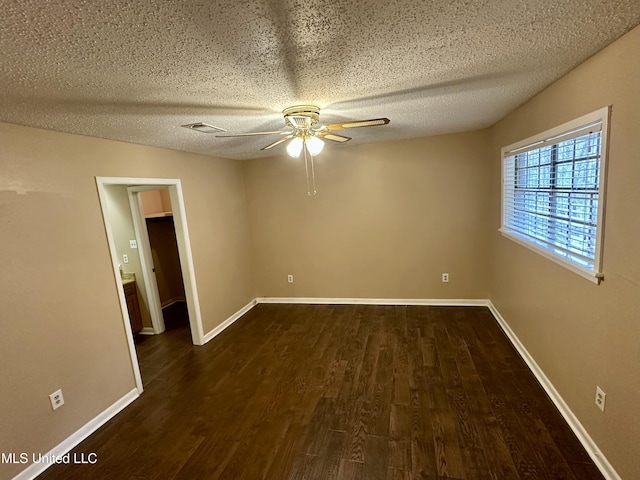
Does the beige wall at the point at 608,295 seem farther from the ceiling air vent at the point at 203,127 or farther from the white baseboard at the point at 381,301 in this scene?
the ceiling air vent at the point at 203,127

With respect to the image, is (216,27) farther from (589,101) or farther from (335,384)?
(335,384)

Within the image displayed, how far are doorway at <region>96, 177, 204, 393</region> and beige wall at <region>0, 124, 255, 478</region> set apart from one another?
6 cm

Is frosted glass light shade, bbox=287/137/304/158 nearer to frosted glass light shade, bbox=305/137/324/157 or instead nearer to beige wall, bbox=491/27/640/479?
frosted glass light shade, bbox=305/137/324/157

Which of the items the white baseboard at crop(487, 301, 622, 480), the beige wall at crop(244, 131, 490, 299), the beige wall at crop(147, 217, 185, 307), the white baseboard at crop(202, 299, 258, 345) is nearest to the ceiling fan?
the beige wall at crop(244, 131, 490, 299)

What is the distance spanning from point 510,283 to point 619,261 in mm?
1819

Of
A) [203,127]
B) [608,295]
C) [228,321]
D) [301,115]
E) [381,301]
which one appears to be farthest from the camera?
[381,301]

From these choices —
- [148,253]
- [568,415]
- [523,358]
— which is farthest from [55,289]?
[523,358]

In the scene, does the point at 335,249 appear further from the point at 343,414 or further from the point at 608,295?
the point at 608,295

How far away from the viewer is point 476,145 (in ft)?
12.6

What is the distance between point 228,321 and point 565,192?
400cm

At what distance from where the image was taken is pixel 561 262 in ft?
6.90

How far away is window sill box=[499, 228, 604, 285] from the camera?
67.8 inches

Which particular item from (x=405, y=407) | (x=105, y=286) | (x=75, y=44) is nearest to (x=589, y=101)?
(x=405, y=407)

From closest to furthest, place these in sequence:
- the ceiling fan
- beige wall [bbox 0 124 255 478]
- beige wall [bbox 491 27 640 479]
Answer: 1. beige wall [bbox 491 27 640 479]
2. beige wall [bbox 0 124 255 478]
3. the ceiling fan
